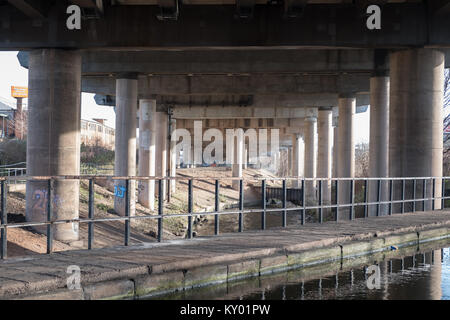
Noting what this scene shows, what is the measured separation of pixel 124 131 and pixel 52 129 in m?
11.3

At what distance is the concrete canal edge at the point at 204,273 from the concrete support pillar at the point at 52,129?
1078 cm

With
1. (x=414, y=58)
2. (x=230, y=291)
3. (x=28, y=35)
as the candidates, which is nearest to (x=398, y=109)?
(x=414, y=58)

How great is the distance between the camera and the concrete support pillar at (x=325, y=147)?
4591cm

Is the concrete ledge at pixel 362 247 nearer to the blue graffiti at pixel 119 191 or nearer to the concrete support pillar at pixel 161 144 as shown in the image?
the blue graffiti at pixel 119 191

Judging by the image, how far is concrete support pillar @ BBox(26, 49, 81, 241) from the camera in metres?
18.6

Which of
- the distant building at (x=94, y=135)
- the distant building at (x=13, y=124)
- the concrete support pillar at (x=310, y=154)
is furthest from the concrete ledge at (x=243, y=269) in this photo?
the distant building at (x=94, y=135)

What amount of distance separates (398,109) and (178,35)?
7.46 m

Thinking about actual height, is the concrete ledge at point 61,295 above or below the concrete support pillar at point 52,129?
below

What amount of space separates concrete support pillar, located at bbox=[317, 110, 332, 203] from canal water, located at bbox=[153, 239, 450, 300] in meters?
36.3

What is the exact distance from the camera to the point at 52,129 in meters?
18.7

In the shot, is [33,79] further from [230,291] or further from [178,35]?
[230,291]

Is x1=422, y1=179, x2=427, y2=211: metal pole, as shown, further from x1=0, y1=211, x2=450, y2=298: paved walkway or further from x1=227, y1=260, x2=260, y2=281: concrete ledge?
x1=227, y1=260, x2=260, y2=281: concrete ledge

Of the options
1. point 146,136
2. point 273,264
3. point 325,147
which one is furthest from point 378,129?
point 273,264

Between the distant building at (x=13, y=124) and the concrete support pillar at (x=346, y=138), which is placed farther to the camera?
the distant building at (x=13, y=124)
